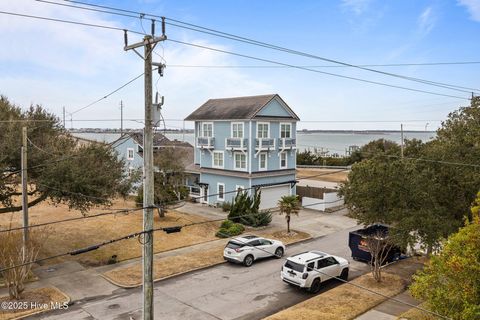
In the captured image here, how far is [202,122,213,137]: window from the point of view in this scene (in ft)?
129

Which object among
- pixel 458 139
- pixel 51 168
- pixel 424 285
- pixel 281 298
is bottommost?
pixel 281 298

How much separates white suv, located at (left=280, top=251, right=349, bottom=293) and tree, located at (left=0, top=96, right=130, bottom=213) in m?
10.9

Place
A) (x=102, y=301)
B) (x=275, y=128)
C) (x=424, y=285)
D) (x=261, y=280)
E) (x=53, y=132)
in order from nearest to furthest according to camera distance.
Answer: (x=424, y=285) → (x=102, y=301) → (x=261, y=280) → (x=53, y=132) → (x=275, y=128)

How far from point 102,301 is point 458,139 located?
56.0 ft

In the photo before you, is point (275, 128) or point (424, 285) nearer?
point (424, 285)

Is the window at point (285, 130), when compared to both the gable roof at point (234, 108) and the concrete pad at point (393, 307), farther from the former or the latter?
the concrete pad at point (393, 307)

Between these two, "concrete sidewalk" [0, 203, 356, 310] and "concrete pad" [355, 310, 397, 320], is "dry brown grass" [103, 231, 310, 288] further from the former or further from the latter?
"concrete pad" [355, 310, 397, 320]

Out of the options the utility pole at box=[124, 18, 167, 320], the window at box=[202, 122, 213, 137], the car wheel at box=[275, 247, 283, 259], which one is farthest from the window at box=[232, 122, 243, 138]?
the utility pole at box=[124, 18, 167, 320]

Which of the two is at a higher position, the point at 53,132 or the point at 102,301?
the point at 53,132

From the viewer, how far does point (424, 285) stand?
1057 centimetres

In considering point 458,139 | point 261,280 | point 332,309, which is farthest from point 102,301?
point 458,139

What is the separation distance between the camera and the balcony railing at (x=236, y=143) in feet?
117

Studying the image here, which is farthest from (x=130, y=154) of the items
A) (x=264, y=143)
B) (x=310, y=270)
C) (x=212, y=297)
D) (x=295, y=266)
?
(x=310, y=270)

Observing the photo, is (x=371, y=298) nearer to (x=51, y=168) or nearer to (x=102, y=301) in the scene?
(x=102, y=301)
